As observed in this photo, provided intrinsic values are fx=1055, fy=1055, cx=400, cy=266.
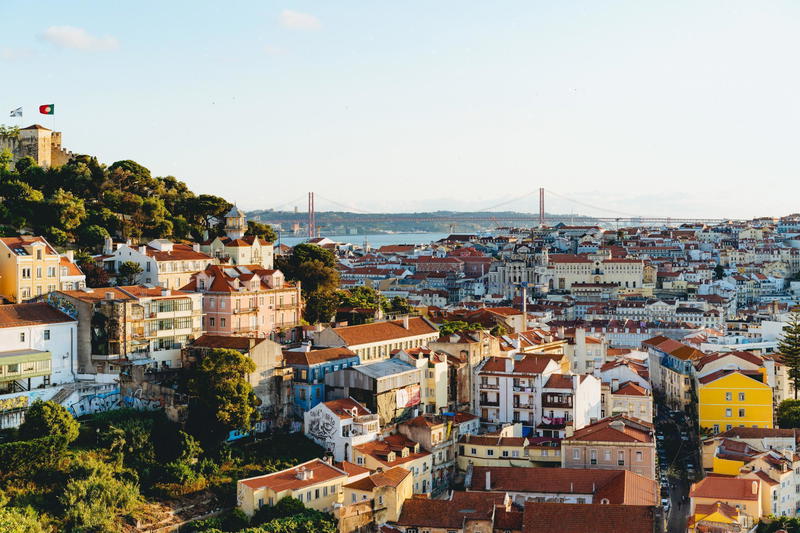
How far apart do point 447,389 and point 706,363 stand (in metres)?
9.68

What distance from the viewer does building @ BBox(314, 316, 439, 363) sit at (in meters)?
30.2

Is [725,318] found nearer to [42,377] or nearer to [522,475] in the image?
[522,475]

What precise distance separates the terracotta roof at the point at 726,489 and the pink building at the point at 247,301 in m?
13.0

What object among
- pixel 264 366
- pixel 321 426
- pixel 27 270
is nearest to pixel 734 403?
pixel 321 426

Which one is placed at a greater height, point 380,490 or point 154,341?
point 154,341

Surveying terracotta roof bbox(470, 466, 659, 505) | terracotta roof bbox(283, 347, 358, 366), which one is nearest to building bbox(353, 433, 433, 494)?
terracotta roof bbox(470, 466, 659, 505)

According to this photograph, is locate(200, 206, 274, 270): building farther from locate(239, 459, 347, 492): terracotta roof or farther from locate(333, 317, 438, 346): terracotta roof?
locate(239, 459, 347, 492): terracotta roof

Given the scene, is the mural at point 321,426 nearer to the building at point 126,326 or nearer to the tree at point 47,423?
the building at point 126,326

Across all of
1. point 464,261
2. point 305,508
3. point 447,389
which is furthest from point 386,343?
point 464,261

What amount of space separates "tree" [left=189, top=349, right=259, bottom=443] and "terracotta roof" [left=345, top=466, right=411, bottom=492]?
3.43 meters

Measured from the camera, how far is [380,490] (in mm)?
23484

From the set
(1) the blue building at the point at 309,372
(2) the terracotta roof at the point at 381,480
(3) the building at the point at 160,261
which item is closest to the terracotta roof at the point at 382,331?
(1) the blue building at the point at 309,372

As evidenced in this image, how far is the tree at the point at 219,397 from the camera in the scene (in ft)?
83.0

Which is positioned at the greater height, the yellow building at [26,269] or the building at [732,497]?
the yellow building at [26,269]
